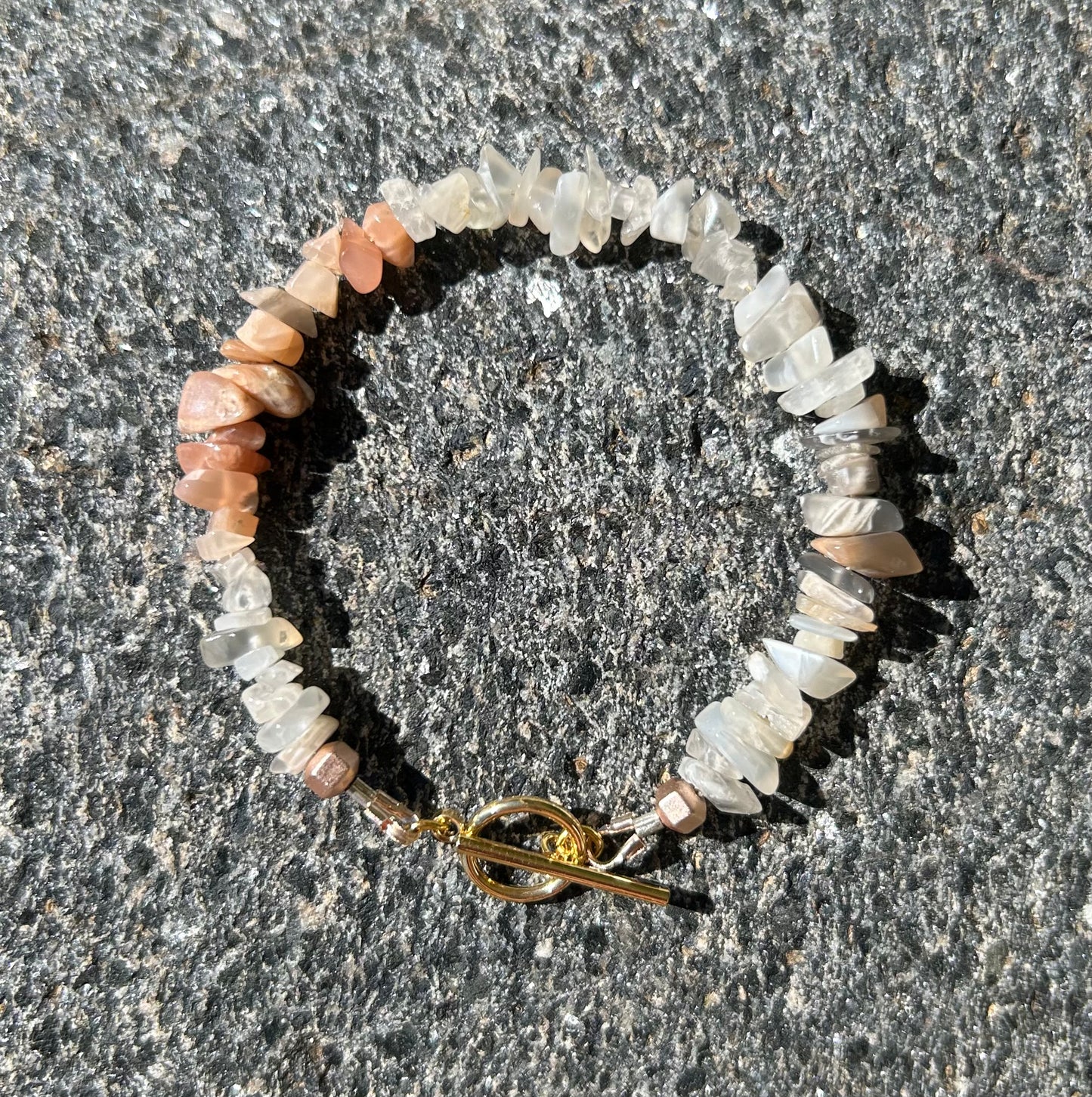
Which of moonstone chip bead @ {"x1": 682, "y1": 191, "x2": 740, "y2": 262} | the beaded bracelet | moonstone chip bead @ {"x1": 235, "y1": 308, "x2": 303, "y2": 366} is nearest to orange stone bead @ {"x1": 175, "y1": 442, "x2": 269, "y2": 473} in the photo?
the beaded bracelet

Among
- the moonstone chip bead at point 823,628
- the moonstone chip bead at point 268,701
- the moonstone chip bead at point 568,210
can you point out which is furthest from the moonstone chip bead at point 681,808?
the moonstone chip bead at point 568,210

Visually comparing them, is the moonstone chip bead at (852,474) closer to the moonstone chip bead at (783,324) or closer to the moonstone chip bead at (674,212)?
the moonstone chip bead at (783,324)

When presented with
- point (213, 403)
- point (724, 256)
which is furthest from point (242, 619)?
point (724, 256)

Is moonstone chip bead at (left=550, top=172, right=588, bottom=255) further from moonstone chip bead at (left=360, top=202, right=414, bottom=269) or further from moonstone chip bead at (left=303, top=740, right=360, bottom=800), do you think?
moonstone chip bead at (left=303, top=740, right=360, bottom=800)

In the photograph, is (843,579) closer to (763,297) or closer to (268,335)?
(763,297)

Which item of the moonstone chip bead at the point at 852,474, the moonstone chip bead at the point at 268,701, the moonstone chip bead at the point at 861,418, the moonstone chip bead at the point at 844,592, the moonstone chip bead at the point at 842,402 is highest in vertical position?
the moonstone chip bead at the point at 268,701

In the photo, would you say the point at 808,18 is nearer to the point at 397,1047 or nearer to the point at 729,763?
the point at 729,763
